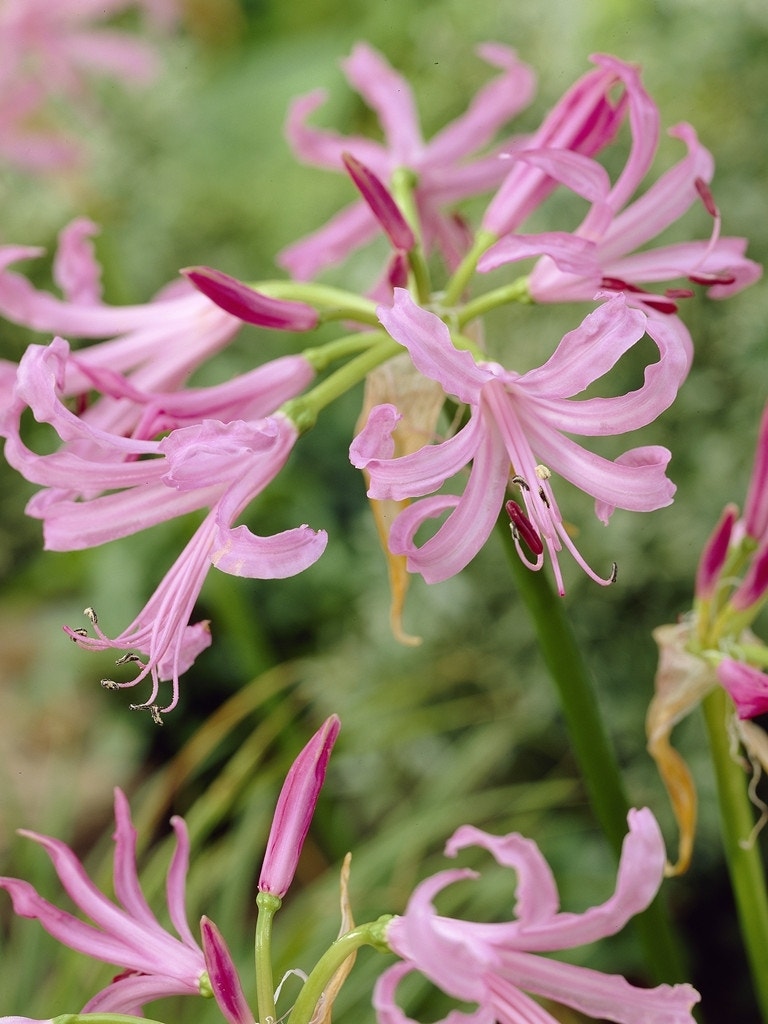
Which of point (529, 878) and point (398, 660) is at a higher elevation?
point (529, 878)

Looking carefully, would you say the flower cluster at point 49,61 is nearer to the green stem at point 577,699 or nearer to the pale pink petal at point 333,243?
the pale pink petal at point 333,243

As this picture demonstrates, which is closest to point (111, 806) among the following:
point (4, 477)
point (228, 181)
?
point (4, 477)

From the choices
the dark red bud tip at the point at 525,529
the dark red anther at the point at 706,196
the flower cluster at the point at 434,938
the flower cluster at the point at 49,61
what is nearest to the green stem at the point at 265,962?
the flower cluster at the point at 434,938

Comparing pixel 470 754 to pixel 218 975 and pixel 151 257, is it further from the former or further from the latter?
pixel 151 257

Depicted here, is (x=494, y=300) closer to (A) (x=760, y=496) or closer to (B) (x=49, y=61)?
(A) (x=760, y=496)

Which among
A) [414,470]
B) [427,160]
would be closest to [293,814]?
[414,470]

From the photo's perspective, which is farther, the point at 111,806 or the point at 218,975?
the point at 111,806
